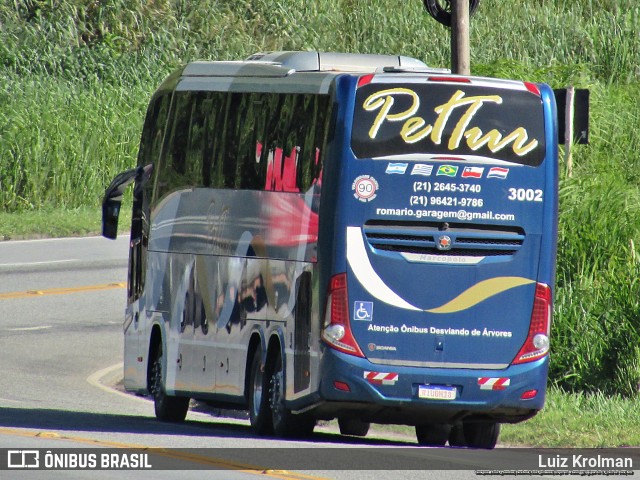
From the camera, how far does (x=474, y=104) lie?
14.8m

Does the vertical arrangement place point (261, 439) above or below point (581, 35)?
below

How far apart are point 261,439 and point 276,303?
143cm

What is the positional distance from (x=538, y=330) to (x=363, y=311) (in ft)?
5.52

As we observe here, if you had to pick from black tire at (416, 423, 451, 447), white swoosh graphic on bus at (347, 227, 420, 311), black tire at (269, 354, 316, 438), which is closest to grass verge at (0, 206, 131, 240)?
black tire at (416, 423, 451, 447)

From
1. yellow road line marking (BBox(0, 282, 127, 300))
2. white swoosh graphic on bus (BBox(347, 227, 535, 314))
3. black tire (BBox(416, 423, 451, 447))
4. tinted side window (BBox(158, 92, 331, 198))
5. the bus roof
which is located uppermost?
the bus roof

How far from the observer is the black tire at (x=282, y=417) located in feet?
50.8

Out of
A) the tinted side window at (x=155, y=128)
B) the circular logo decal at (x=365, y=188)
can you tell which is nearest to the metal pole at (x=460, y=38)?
the tinted side window at (x=155, y=128)

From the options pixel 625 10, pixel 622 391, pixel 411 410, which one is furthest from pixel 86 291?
pixel 625 10

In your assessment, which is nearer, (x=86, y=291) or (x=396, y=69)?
(x=396, y=69)

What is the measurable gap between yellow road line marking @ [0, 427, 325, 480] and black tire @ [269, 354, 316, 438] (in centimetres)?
198

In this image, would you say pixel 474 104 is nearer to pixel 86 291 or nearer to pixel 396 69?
pixel 396 69

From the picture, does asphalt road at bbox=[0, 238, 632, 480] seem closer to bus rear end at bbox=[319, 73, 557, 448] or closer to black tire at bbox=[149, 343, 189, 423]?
black tire at bbox=[149, 343, 189, 423]

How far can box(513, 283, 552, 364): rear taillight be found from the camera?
14.8 meters

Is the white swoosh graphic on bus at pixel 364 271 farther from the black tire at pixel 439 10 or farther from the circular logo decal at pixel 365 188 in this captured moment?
the black tire at pixel 439 10
